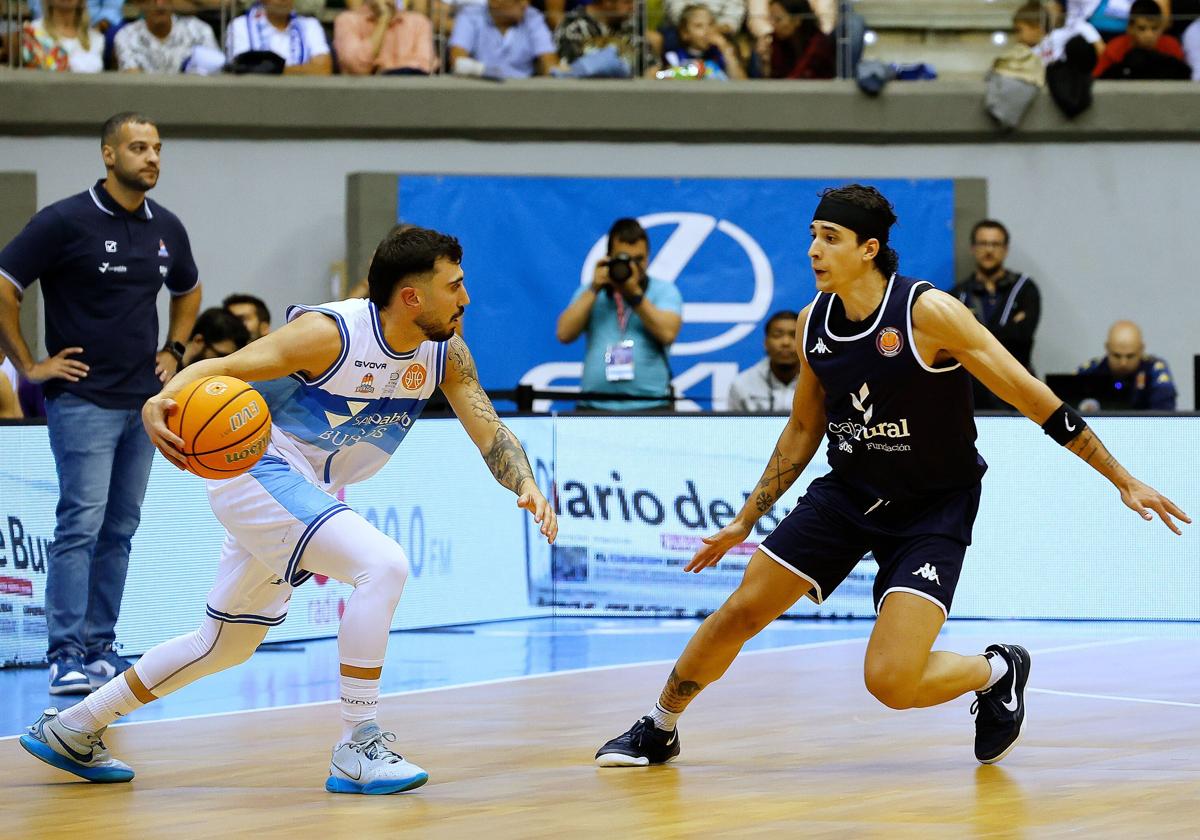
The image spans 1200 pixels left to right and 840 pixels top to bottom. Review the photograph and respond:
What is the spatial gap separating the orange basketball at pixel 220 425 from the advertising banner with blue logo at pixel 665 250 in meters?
7.95

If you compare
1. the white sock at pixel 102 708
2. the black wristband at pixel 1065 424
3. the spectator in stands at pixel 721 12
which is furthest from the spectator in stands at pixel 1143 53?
the white sock at pixel 102 708

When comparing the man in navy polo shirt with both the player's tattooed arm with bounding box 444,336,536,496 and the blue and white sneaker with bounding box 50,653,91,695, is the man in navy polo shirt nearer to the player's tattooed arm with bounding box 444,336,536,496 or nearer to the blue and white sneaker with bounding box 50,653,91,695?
the blue and white sneaker with bounding box 50,653,91,695

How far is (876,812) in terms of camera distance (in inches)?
200

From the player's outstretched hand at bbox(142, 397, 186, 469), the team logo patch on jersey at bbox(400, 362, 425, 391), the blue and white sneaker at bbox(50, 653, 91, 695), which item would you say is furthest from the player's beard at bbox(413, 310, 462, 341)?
the blue and white sneaker at bbox(50, 653, 91, 695)

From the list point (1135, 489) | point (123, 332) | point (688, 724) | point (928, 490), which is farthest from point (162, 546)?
point (1135, 489)

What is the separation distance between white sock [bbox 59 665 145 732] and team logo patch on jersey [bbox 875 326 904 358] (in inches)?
103

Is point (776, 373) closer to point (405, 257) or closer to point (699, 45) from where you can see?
point (699, 45)

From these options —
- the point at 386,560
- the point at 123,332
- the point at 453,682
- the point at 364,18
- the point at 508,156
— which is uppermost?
the point at 364,18

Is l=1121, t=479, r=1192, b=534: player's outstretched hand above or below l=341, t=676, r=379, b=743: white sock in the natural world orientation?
above

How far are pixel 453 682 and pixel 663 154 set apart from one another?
6.71 m

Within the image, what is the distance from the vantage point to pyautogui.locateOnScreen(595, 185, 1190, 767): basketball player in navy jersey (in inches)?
218

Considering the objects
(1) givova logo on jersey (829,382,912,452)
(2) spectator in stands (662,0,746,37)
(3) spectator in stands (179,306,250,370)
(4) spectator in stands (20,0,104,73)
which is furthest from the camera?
(2) spectator in stands (662,0,746,37)

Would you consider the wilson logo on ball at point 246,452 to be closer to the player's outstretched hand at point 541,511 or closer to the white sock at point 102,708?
the player's outstretched hand at point 541,511

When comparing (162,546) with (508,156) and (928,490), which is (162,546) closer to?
(928,490)
